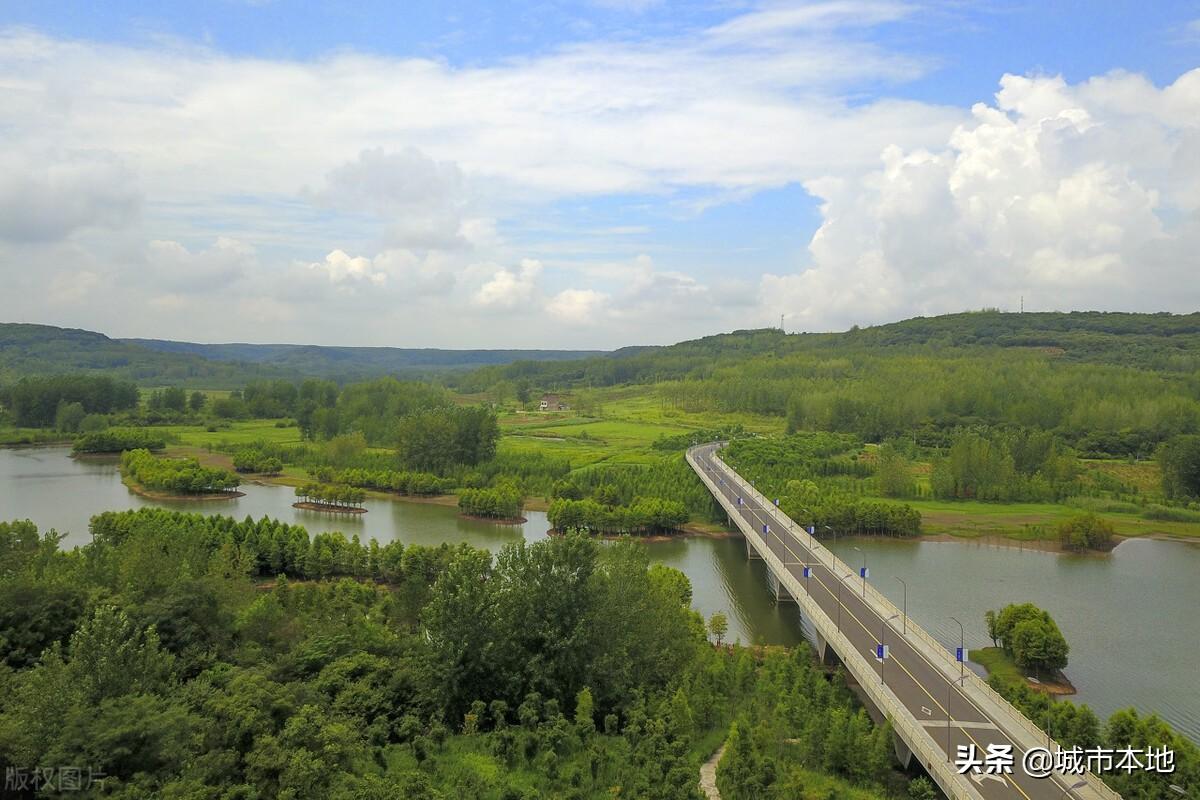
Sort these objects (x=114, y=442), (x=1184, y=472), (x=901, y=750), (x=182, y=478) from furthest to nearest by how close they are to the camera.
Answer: (x=114, y=442)
(x=182, y=478)
(x=1184, y=472)
(x=901, y=750)

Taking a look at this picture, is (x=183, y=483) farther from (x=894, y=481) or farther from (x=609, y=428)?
(x=894, y=481)

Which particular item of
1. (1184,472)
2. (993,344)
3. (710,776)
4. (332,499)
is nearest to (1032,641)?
(710,776)

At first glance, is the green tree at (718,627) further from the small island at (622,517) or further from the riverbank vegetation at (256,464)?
the riverbank vegetation at (256,464)

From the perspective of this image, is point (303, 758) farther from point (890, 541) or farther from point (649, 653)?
point (890, 541)

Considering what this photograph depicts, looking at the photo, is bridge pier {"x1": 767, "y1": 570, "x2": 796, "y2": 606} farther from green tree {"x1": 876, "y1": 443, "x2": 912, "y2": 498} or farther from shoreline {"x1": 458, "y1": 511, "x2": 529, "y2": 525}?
green tree {"x1": 876, "y1": 443, "x2": 912, "y2": 498}

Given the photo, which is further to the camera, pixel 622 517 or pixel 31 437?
pixel 31 437
